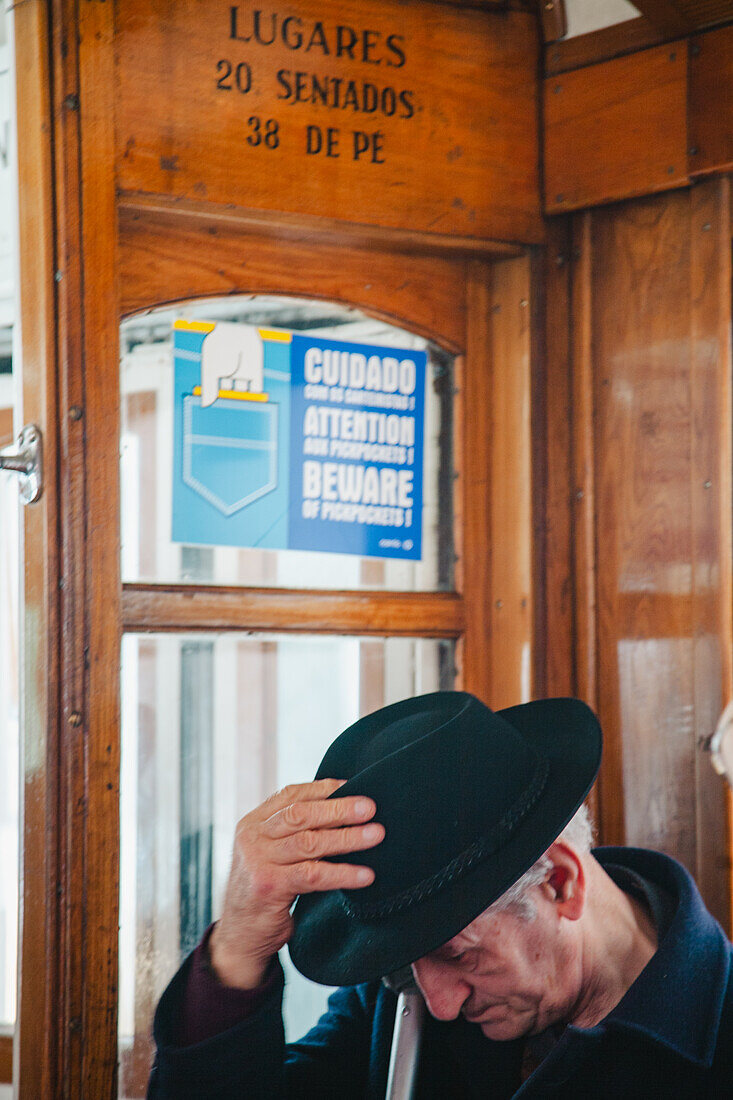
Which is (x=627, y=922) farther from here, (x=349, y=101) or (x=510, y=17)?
(x=510, y=17)

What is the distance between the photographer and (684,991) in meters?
1.29

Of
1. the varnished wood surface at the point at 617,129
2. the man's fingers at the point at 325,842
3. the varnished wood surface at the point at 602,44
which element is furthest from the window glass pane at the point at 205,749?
the varnished wood surface at the point at 602,44

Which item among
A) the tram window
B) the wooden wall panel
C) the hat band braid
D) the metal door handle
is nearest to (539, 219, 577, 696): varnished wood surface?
the wooden wall panel

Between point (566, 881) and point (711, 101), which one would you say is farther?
point (711, 101)

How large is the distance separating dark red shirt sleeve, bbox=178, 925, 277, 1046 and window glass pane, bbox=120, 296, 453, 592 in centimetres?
60

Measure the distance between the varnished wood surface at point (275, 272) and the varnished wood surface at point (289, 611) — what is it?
0.42m

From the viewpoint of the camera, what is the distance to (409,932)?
119 cm

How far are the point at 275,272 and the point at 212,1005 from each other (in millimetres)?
1063

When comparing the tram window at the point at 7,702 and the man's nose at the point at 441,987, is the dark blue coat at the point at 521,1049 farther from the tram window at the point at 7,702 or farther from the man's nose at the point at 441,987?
the tram window at the point at 7,702

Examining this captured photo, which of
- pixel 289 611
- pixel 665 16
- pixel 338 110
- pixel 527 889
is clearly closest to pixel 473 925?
pixel 527 889

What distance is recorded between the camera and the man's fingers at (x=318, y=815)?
4.06ft

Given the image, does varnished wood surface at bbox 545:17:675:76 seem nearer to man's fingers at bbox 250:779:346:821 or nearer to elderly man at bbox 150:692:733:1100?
elderly man at bbox 150:692:733:1100

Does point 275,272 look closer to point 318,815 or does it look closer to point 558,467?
point 558,467

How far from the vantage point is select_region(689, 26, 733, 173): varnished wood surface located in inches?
69.1
